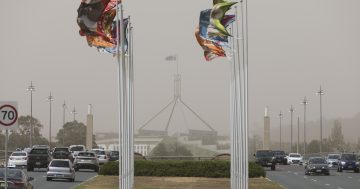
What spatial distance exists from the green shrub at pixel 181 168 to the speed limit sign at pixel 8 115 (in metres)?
36.5

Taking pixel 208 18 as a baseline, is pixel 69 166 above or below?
below

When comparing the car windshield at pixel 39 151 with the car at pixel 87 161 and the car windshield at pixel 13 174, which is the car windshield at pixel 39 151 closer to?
the car at pixel 87 161

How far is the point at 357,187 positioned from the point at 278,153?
137 ft

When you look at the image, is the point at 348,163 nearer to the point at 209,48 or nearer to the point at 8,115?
the point at 209,48

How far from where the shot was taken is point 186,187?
168 ft

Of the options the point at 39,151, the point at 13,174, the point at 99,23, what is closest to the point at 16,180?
the point at 13,174

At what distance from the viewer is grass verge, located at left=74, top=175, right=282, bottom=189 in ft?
168

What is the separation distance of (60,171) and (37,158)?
1540 centimetres

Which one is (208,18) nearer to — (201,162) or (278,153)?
(201,162)

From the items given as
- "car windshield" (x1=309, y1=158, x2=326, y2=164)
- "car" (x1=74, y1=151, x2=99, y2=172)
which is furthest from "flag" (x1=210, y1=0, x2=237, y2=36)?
"car" (x1=74, y1=151, x2=99, y2=172)

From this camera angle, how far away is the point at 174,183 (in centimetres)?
5538

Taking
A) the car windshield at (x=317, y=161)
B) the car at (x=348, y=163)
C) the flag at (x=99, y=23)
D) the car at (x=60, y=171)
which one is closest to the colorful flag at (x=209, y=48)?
the flag at (x=99, y=23)

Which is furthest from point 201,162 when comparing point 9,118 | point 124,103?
point 9,118

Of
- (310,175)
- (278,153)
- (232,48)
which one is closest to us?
(232,48)
